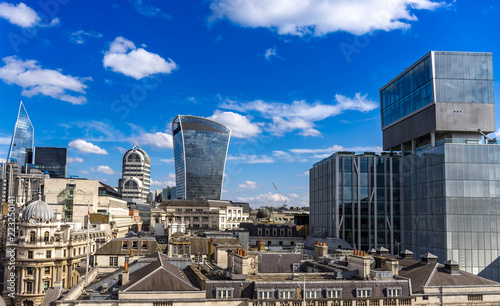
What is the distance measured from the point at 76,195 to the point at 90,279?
91.8 meters

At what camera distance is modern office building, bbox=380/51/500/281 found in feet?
253

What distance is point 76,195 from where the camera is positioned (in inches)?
5423

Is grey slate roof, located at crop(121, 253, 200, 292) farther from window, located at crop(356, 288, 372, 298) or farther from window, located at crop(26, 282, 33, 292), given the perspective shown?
window, located at crop(26, 282, 33, 292)

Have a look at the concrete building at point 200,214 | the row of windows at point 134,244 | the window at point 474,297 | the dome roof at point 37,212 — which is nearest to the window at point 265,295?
the window at point 474,297

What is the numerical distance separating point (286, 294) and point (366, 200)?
61250mm

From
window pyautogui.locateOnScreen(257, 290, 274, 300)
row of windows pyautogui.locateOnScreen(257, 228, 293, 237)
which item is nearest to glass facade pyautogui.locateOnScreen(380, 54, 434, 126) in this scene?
row of windows pyautogui.locateOnScreen(257, 228, 293, 237)

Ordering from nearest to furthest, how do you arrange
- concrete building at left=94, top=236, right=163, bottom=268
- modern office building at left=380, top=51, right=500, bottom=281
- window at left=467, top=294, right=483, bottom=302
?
window at left=467, top=294, right=483, bottom=302 → concrete building at left=94, top=236, right=163, bottom=268 → modern office building at left=380, top=51, right=500, bottom=281

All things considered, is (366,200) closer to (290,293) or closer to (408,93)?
(408,93)

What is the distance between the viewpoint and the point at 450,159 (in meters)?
78.0

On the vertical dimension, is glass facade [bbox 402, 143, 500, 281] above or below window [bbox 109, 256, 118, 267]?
above

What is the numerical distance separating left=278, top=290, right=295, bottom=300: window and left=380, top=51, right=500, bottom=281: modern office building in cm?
4779

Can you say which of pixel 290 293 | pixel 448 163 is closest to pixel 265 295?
pixel 290 293

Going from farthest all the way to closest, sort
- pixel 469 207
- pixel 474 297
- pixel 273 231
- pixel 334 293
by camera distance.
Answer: pixel 273 231, pixel 469 207, pixel 474 297, pixel 334 293

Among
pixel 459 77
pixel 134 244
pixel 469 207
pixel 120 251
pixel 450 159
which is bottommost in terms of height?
pixel 120 251
